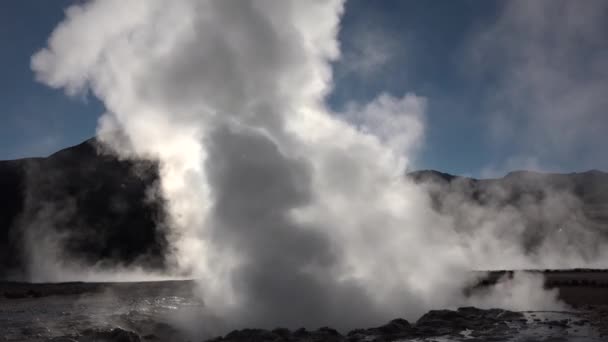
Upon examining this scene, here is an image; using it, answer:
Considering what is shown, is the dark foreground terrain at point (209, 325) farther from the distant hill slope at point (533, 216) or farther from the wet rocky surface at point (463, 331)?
the distant hill slope at point (533, 216)

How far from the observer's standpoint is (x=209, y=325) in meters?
10.1

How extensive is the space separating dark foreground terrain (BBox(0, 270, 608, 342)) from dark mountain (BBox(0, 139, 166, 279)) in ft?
74.9

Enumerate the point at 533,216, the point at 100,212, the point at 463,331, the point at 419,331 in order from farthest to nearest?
the point at 100,212 → the point at 533,216 → the point at 463,331 → the point at 419,331

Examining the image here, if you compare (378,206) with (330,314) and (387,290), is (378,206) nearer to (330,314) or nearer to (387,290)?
(387,290)

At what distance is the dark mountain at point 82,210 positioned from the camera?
125 feet

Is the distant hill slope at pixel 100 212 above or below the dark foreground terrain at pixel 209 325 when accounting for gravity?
above

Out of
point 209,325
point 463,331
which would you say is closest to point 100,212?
point 209,325

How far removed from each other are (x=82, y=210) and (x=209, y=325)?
3855 cm

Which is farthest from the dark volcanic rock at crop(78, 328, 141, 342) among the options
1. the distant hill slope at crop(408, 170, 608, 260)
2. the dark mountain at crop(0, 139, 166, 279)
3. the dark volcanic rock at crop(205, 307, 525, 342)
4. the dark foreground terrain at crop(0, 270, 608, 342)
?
the dark mountain at crop(0, 139, 166, 279)

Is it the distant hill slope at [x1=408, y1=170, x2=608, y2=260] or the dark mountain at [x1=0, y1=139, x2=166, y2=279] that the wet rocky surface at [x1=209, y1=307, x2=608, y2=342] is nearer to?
the distant hill slope at [x1=408, y1=170, x2=608, y2=260]

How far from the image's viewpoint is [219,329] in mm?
9797

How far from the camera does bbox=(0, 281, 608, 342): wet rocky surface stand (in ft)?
28.9

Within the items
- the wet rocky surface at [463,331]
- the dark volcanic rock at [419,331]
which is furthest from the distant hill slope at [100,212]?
the dark volcanic rock at [419,331]

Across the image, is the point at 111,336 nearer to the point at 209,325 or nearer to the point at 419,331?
the point at 209,325
